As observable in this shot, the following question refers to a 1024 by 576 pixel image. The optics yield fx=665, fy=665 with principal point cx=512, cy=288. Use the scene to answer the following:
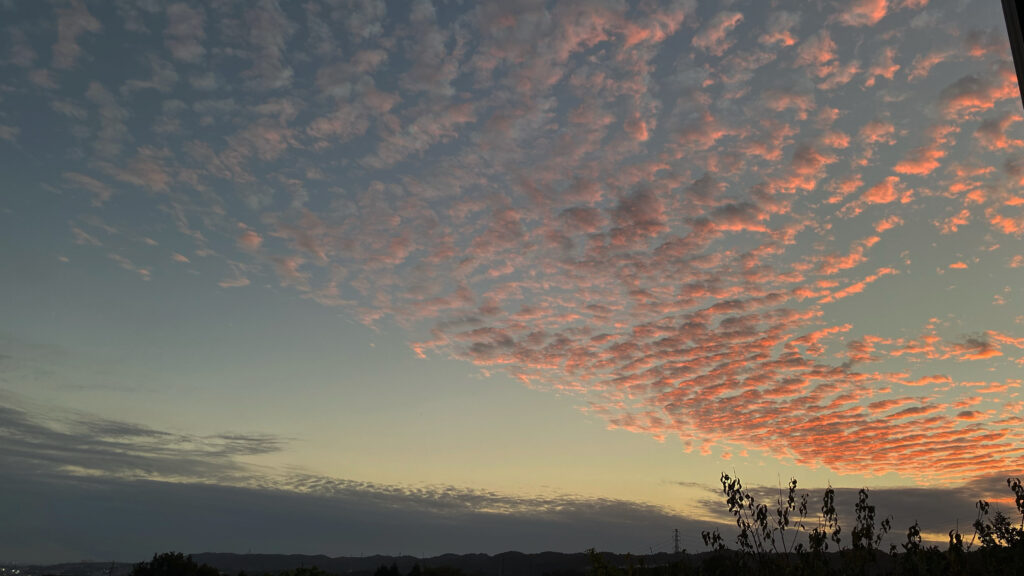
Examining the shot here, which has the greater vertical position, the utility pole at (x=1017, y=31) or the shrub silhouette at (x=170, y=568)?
the utility pole at (x=1017, y=31)

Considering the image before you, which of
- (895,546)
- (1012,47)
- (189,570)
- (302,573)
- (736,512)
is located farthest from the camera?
(189,570)

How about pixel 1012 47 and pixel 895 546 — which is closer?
pixel 1012 47

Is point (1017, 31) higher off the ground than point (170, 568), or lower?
higher

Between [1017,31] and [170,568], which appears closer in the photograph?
[1017,31]

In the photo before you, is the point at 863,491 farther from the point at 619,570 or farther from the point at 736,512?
the point at 619,570

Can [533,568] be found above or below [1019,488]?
below

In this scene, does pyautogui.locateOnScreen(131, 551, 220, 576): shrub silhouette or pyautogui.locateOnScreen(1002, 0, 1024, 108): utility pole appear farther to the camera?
pyautogui.locateOnScreen(131, 551, 220, 576): shrub silhouette

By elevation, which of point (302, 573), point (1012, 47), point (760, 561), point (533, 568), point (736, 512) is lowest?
point (533, 568)

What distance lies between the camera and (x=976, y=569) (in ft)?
38.0

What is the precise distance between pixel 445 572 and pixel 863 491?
9202 cm

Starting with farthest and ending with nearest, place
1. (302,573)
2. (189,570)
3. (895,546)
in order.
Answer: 1. (189,570)
2. (302,573)
3. (895,546)

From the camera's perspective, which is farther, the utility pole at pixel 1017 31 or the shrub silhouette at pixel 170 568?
the shrub silhouette at pixel 170 568

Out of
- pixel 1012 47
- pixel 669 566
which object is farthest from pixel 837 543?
pixel 1012 47

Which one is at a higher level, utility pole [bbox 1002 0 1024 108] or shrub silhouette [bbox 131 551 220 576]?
utility pole [bbox 1002 0 1024 108]
